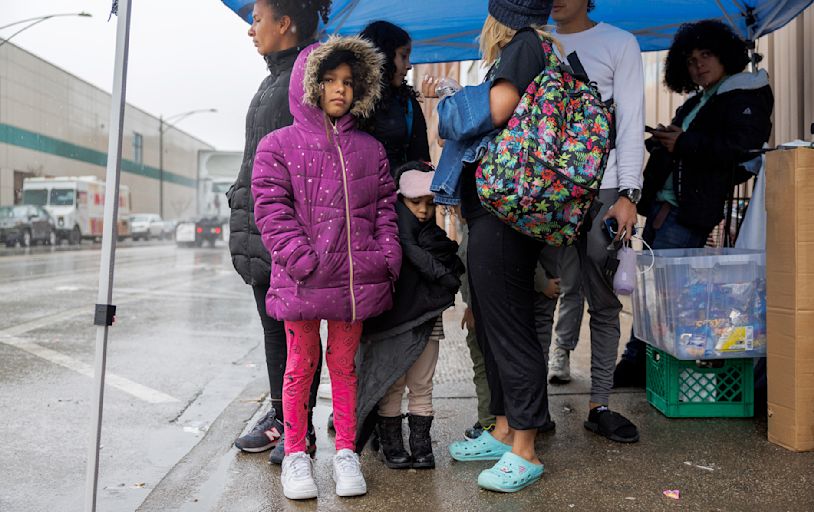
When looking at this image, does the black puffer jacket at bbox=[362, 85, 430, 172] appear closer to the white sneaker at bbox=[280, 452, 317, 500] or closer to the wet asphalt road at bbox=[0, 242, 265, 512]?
the white sneaker at bbox=[280, 452, 317, 500]

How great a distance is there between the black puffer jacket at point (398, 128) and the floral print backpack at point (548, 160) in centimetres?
71

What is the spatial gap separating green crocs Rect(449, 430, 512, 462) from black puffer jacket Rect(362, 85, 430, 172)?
1.28 m

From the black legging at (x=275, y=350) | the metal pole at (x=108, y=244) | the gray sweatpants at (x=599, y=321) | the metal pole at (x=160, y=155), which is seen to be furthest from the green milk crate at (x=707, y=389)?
the metal pole at (x=160, y=155)

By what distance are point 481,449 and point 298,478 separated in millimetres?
835

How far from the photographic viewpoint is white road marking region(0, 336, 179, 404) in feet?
17.2

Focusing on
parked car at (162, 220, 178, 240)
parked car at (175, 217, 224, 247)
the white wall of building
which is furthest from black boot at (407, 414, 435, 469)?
parked car at (162, 220, 178, 240)

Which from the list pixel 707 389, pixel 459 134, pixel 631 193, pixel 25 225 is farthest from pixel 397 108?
pixel 25 225

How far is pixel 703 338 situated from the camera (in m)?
3.61

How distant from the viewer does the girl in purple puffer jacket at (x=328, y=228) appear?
2.83m

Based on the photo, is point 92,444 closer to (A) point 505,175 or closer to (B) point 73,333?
(A) point 505,175

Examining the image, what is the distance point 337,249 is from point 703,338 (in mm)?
1911

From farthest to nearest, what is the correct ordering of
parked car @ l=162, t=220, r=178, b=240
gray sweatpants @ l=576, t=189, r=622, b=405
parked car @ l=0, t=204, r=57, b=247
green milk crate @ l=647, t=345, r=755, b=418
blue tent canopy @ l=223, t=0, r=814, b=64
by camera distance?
parked car @ l=162, t=220, r=178, b=240 < parked car @ l=0, t=204, r=57, b=247 < blue tent canopy @ l=223, t=0, r=814, b=64 < green milk crate @ l=647, t=345, r=755, b=418 < gray sweatpants @ l=576, t=189, r=622, b=405

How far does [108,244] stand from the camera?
2.38 meters

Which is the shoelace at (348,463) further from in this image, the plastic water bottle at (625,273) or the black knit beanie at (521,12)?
the black knit beanie at (521,12)
